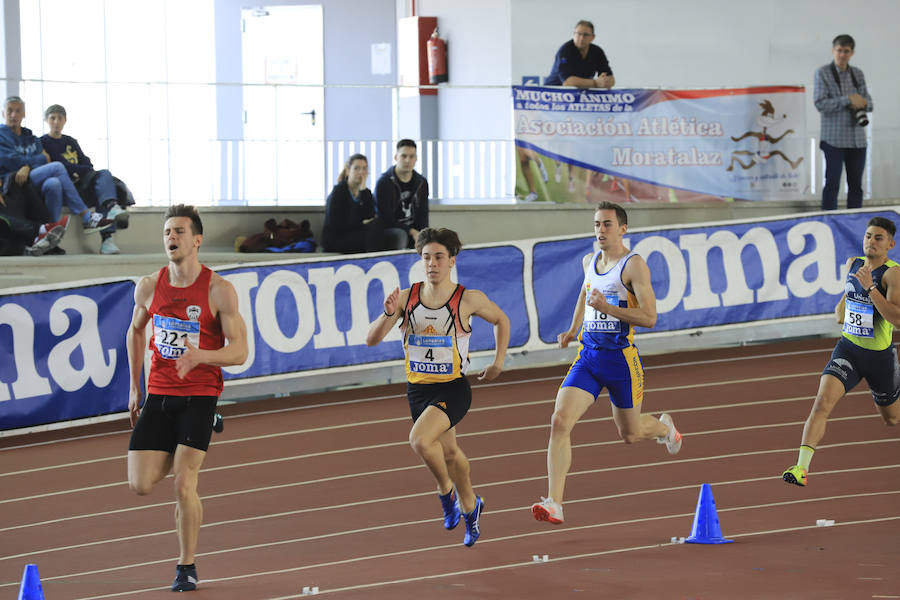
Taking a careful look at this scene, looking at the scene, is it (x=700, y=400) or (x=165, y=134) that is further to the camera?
(x=165, y=134)

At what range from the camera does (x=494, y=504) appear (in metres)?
8.23

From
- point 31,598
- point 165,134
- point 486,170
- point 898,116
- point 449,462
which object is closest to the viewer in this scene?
point 31,598

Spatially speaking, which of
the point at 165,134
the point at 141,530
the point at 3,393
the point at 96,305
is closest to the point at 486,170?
the point at 165,134

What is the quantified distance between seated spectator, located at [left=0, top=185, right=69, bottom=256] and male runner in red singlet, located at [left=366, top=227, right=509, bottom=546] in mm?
6195

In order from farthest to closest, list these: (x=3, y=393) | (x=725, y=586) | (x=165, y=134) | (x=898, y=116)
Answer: (x=898, y=116) < (x=165, y=134) < (x=3, y=393) < (x=725, y=586)

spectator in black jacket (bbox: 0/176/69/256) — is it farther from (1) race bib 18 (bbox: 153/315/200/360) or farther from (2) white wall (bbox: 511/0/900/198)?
(2) white wall (bbox: 511/0/900/198)

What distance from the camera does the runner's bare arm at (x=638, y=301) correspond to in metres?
6.84

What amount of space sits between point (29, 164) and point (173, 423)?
6.56 m

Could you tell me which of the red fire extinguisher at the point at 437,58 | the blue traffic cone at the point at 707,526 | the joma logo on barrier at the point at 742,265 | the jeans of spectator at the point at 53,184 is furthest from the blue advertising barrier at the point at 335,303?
the red fire extinguisher at the point at 437,58

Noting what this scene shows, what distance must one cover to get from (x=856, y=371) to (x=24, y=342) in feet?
23.1

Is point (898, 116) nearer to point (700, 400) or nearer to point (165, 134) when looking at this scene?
point (700, 400)

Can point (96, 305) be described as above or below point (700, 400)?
above

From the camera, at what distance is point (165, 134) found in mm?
13445

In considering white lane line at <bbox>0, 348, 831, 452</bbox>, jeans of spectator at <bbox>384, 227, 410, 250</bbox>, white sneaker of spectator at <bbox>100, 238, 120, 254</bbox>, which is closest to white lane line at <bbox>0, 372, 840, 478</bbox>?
white lane line at <bbox>0, 348, 831, 452</bbox>
